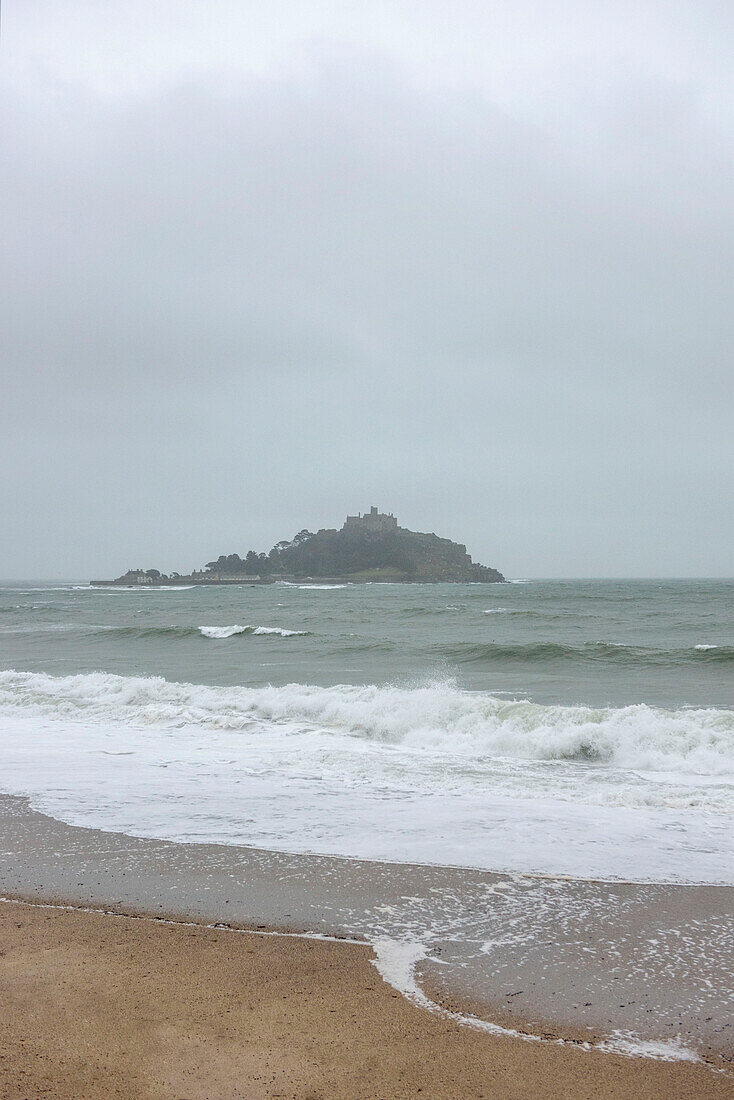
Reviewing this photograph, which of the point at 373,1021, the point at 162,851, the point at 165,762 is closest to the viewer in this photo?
the point at 373,1021

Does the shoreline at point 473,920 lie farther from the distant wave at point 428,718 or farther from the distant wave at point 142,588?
the distant wave at point 142,588

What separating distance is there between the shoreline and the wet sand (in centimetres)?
2

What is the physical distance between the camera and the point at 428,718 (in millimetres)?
11898

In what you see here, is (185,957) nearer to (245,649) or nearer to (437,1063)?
(437,1063)

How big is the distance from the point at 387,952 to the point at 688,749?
7066 millimetres

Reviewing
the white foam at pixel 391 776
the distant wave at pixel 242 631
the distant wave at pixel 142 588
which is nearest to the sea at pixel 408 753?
the white foam at pixel 391 776

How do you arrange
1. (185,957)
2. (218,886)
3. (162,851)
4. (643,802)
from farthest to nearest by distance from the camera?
(643,802), (162,851), (218,886), (185,957)

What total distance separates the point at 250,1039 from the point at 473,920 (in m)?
1.80

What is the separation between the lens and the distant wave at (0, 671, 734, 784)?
9.86 m

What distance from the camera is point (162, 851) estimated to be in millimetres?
5883

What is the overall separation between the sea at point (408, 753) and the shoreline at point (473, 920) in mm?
365

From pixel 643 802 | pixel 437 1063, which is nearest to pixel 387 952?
pixel 437 1063

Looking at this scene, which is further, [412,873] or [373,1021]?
[412,873]

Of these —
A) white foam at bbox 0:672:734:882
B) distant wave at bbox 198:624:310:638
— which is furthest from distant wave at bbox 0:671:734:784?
distant wave at bbox 198:624:310:638
